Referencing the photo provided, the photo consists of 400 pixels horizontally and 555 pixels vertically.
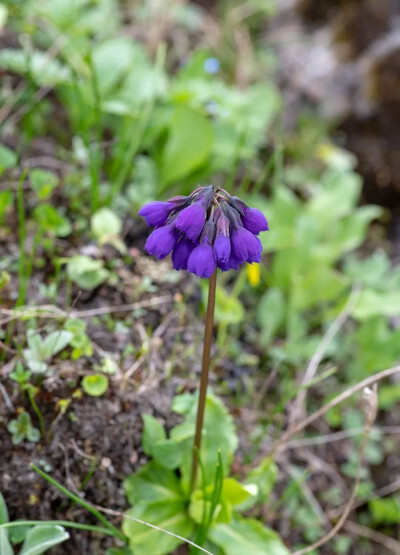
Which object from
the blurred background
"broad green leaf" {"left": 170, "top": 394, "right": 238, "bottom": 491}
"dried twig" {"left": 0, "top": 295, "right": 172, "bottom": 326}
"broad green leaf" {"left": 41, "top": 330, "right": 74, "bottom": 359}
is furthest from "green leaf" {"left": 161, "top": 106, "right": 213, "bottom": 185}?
"broad green leaf" {"left": 170, "top": 394, "right": 238, "bottom": 491}

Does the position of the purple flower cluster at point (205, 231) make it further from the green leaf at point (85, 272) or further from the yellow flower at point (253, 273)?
the yellow flower at point (253, 273)

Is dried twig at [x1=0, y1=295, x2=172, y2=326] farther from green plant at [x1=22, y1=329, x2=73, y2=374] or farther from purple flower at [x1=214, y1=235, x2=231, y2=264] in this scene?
purple flower at [x1=214, y1=235, x2=231, y2=264]

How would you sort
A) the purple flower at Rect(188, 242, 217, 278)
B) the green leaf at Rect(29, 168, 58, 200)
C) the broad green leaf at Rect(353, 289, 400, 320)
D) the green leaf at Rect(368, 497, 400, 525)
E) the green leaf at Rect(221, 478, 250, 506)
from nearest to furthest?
the purple flower at Rect(188, 242, 217, 278)
the green leaf at Rect(221, 478, 250, 506)
the green leaf at Rect(29, 168, 58, 200)
the green leaf at Rect(368, 497, 400, 525)
the broad green leaf at Rect(353, 289, 400, 320)

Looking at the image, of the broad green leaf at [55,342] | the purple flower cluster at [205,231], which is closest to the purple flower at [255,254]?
the purple flower cluster at [205,231]

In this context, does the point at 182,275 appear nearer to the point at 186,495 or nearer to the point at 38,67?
the point at 186,495

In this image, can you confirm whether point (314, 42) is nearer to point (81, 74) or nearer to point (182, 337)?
point (81, 74)

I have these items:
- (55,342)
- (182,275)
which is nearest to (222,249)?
(55,342)
